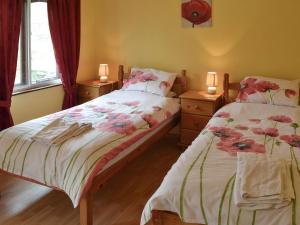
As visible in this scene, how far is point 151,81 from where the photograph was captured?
3.86m

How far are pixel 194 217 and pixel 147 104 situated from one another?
190 cm

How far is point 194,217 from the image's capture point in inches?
63.3

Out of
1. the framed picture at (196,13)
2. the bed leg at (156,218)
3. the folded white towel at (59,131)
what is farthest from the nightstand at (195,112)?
the bed leg at (156,218)

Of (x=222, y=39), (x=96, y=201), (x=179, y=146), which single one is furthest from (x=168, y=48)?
(x=96, y=201)

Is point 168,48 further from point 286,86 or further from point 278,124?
point 278,124

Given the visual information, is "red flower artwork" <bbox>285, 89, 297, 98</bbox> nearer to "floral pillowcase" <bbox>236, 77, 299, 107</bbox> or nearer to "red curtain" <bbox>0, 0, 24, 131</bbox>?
"floral pillowcase" <bbox>236, 77, 299, 107</bbox>

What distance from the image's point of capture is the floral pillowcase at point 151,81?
3775 mm

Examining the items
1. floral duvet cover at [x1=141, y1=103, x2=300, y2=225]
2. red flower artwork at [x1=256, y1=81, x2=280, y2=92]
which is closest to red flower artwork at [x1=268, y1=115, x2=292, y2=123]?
floral duvet cover at [x1=141, y1=103, x2=300, y2=225]

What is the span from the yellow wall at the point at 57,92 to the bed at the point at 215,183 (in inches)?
76.8

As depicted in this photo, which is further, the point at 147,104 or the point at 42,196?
the point at 147,104

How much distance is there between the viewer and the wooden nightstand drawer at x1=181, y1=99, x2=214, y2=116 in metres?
3.50

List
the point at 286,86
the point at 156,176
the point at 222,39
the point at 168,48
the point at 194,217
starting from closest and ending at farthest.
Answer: the point at 194,217 < the point at 156,176 < the point at 286,86 < the point at 222,39 < the point at 168,48

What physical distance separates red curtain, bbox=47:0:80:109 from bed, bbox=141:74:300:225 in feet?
6.53

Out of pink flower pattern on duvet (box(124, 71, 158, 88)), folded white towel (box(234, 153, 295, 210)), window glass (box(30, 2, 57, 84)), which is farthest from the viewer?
pink flower pattern on duvet (box(124, 71, 158, 88))
